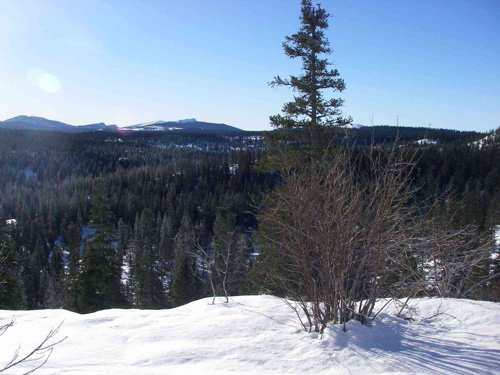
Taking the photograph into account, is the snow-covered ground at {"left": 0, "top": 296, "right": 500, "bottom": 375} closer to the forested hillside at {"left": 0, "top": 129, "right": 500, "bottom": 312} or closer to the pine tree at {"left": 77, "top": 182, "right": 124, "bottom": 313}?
the forested hillside at {"left": 0, "top": 129, "right": 500, "bottom": 312}

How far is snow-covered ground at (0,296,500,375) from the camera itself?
12.0ft

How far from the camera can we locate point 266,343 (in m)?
4.28

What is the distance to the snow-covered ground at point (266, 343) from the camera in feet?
12.0

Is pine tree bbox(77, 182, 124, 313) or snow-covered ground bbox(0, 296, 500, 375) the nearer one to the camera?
snow-covered ground bbox(0, 296, 500, 375)

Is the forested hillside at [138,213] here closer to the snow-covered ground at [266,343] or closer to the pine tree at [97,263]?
→ the pine tree at [97,263]

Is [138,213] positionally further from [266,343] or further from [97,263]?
[266,343]

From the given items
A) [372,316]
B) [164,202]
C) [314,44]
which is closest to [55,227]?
[164,202]

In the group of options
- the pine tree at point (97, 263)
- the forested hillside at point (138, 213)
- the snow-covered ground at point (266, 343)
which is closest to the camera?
the snow-covered ground at point (266, 343)

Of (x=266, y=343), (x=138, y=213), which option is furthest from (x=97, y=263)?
(x=138, y=213)

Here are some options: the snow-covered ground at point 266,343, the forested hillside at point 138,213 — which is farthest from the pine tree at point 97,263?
the snow-covered ground at point 266,343

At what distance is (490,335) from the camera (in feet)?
13.9

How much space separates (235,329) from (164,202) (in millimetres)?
82349

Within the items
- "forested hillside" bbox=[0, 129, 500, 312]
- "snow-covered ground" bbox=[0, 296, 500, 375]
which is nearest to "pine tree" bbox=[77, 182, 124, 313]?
"forested hillside" bbox=[0, 129, 500, 312]

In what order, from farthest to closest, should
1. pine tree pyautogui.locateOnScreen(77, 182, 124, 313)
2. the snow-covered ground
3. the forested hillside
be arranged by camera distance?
1. the forested hillside
2. pine tree pyautogui.locateOnScreen(77, 182, 124, 313)
3. the snow-covered ground
